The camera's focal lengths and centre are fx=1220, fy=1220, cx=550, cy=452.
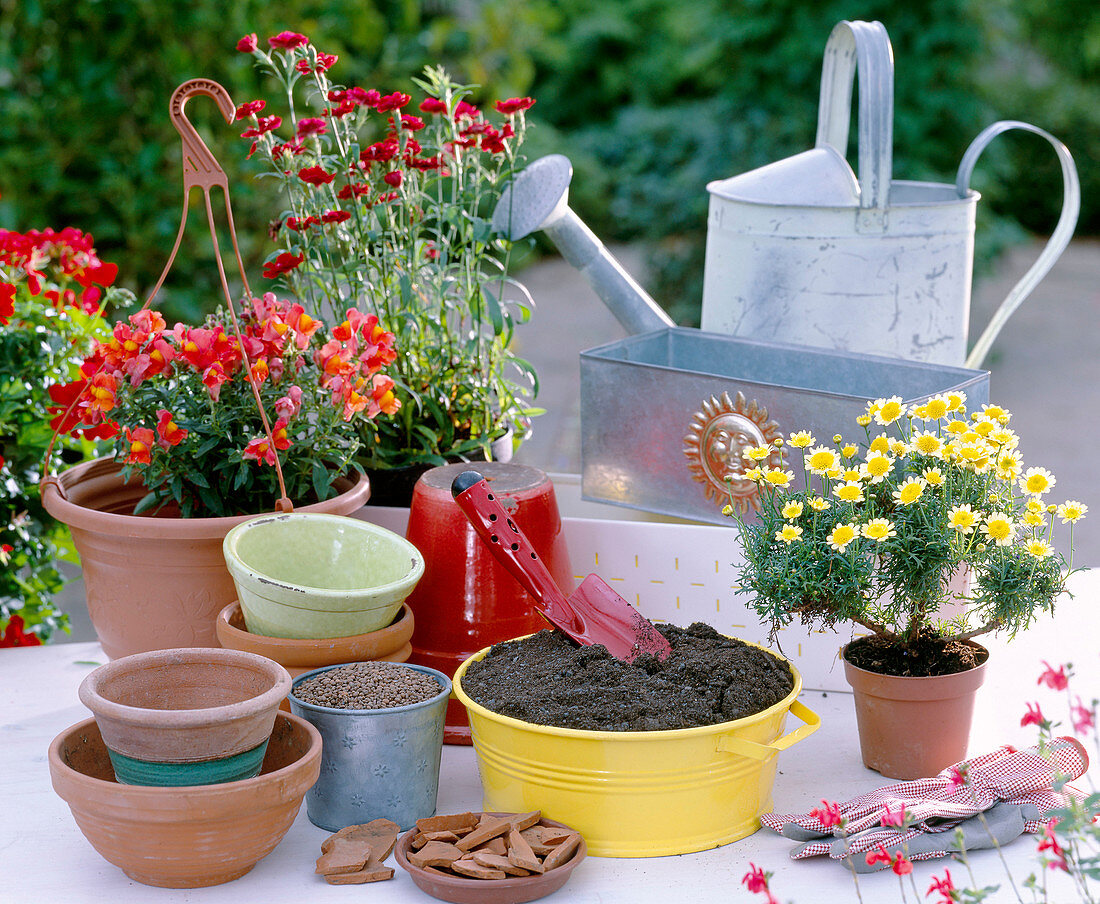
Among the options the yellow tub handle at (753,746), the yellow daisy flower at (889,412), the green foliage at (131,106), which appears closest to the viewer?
the yellow tub handle at (753,746)

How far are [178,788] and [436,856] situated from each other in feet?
0.68

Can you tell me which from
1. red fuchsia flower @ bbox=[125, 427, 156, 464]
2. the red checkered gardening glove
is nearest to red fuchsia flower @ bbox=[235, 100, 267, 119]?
red fuchsia flower @ bbox=[125, 427, 156, 464]

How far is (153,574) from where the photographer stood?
128 cm

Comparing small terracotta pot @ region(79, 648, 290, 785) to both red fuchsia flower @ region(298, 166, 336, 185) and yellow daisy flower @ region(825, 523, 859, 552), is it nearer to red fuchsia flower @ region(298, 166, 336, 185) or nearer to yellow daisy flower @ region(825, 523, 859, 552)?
yellow daisy flower @ region(825, 523, 859, 552)

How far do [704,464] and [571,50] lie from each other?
5804mm

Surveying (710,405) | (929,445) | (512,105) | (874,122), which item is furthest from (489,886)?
(874,122)

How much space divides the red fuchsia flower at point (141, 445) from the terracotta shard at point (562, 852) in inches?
23.5

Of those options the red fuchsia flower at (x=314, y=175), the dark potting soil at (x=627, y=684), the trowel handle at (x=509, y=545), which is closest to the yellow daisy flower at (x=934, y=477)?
the dark potting soil at (x=627, y=684)

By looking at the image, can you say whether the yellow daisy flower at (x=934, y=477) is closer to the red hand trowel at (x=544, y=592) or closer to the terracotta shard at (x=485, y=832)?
the red hand trowel at (x=544, y=592)

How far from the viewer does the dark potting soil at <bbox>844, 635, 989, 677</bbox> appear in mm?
1158

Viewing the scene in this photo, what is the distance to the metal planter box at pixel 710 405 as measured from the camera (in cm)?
138

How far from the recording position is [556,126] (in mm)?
7156

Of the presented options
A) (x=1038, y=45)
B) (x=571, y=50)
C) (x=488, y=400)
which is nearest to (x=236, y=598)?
(x=488, y=400)

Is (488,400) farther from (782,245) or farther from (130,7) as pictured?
(130,7)
